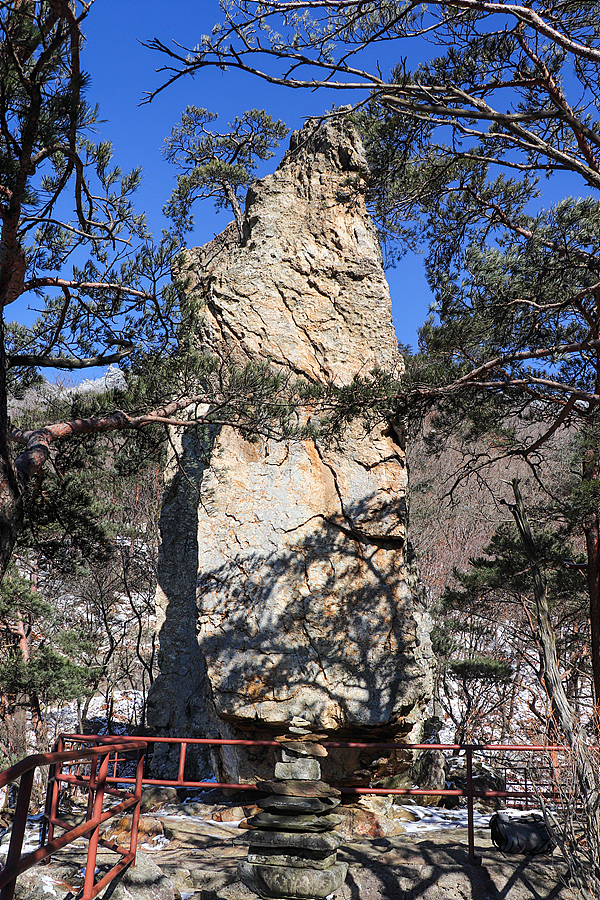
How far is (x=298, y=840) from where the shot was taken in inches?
138

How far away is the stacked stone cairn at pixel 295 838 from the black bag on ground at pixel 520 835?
55.3 inches

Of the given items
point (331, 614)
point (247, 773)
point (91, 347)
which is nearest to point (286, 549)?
point (331, 614)

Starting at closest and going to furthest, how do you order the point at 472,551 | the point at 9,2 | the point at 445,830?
the point at 9,2 → the point at 445,830 → the point at 472,551

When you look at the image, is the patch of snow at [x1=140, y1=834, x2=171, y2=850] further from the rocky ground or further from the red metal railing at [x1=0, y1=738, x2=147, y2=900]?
the red metal railing at [x1=0, y1=738, x2=147, y2=900]

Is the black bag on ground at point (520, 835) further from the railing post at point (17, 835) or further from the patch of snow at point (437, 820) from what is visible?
the railing post at point (17, 835)

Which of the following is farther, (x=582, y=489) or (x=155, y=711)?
(x=155, y=711)

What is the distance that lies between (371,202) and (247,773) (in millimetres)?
6094

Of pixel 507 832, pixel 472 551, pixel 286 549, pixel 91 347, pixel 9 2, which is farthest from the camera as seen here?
pixel 472 551

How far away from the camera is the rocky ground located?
3793mm

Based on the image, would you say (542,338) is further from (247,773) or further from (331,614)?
(247,773)

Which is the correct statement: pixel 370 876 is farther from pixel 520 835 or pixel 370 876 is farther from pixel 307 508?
pixel 307 508

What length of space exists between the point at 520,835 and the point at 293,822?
6.04ft

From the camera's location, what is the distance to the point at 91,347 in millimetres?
4770

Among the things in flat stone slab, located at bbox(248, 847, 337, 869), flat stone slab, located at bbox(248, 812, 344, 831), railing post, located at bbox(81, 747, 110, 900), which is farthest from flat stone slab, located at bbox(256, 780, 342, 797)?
railing post, located at bbox(81, 747, 110, 900)
